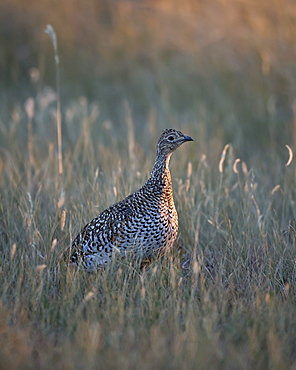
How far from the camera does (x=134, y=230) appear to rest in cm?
407

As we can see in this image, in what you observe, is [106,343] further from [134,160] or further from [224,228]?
[134,160]

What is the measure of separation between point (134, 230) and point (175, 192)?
51.5 inches

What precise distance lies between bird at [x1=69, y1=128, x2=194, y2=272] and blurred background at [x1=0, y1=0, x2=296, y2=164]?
2.26m

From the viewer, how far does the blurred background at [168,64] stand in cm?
719

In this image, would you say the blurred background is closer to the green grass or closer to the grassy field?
the grassy field

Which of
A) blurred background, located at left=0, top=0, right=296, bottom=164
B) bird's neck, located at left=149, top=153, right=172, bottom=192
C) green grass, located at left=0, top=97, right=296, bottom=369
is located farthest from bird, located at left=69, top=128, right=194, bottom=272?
blurred background, located at left=0, top=0, right=296, bottom=164

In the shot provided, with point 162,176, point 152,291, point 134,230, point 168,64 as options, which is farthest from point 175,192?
point 168,64

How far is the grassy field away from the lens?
3.10m

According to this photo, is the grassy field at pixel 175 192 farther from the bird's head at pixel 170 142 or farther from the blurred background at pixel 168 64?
the bird's head at pixel 170 142

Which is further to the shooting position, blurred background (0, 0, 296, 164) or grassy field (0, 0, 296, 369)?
blurred background (0, 0, 296, 164)

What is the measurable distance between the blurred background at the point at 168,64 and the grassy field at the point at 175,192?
31mm

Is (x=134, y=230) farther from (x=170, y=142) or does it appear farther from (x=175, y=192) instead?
(x=175, y=192)

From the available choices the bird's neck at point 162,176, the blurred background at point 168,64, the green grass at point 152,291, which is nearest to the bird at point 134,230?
the bird's neck at point 162,176

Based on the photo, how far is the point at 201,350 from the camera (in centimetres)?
282
